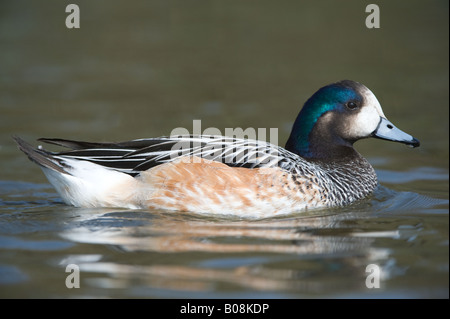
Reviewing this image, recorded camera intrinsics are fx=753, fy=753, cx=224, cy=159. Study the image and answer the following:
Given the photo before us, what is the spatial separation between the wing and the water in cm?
45

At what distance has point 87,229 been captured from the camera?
244 inches

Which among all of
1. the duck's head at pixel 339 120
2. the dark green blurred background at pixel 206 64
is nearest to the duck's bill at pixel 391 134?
the duck's head at pixel 339 120

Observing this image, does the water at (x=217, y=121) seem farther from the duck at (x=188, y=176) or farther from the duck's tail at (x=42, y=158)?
the duck's tail at (x=42, y=158)

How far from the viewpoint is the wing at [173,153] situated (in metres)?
6.75

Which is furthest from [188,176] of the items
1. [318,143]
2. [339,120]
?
[339,120]

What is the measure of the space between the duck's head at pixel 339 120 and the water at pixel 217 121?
68 cm

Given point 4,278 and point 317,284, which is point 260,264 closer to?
point 317,284

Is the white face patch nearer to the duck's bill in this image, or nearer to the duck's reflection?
the duck's bill

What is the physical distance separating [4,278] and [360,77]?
816cm

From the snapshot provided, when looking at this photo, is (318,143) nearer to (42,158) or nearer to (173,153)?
(173,153)

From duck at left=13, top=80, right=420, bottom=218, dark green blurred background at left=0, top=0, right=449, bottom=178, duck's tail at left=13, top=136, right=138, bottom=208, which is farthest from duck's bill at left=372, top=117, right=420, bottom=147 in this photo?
duck's tail at left=13, top=136, right=138, bottom=208

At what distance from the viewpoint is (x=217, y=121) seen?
409 inches

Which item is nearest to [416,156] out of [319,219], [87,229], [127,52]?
[319,219]

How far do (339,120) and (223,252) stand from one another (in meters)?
2.46
